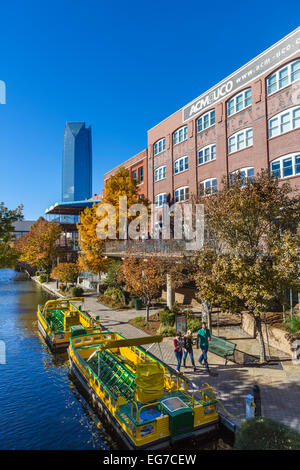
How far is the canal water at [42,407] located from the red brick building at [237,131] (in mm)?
12362

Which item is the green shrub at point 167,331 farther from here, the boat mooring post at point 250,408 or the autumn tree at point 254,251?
the boat mooring post at point 250,408

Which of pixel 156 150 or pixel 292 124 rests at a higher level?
pixel 156 150

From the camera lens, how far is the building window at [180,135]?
34.3 metres

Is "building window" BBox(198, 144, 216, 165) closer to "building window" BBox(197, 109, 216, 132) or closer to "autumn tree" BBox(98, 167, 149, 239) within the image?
"building window" BBox(197, 109, 216, 132)

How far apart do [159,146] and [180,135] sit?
4480 mm

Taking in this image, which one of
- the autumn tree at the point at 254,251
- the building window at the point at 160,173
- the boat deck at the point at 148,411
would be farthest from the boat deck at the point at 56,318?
the building window at the point at 160,173

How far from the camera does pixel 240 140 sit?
87.5 feet

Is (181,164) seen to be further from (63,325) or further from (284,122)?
(63,325)

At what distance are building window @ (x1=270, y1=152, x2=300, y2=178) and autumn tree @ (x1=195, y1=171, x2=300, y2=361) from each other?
30.8 feet
